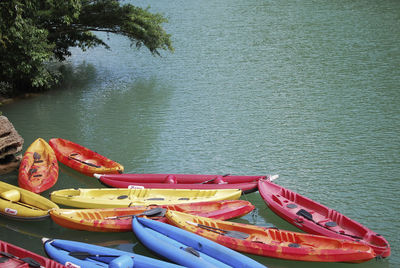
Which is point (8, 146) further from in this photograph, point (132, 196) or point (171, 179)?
point (171, 179)

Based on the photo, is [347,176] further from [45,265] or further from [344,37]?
[344,37]

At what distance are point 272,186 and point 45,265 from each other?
Result: 15.4ft

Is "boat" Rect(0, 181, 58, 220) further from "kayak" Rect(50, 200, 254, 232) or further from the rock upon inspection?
the rock

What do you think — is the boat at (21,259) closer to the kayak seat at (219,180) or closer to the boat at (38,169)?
the boat at (38,169)

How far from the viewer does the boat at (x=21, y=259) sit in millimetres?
7547

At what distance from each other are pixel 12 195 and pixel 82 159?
7.82 feet

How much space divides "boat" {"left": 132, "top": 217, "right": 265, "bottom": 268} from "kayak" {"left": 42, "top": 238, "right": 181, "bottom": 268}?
1.32 feet

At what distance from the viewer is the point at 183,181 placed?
426 inches

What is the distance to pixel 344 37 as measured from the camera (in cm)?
2159

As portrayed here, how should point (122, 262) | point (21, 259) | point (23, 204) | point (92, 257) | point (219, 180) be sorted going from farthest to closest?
point (219, 180) < point (23, 204) < point (92, 257) < point (21, 259) < point (122, 262)

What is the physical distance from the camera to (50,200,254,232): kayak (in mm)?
8969

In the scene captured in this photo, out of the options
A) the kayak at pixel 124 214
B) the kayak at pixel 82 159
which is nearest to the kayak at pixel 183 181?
the kayak at pixel 82 159

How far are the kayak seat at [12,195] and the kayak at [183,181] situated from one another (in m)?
1.69

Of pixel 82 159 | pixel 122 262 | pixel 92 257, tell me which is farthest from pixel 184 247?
pixel 82 159
